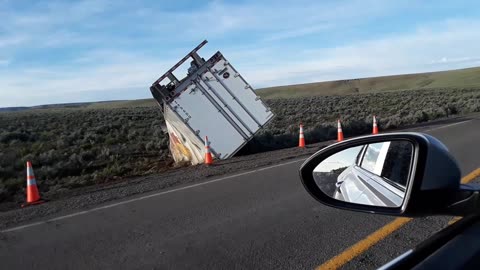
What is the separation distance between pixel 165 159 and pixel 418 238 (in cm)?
1226

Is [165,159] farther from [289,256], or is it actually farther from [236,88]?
[289,256]

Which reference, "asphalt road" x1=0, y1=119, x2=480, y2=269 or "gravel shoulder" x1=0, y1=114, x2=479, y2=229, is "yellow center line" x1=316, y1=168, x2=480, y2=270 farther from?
"gravel shoulder" x1=0, y1=114, x2=479, y2=229

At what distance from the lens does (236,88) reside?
43.0 ft

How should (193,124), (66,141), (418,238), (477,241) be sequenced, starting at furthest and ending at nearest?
(66,141) < (193,124) < (418,238) < (477,241)

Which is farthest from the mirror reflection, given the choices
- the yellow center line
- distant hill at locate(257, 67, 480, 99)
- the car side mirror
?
distant hill at locate(257, 67, 480, 99)

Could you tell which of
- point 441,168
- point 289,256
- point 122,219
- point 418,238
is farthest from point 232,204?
point 441,168

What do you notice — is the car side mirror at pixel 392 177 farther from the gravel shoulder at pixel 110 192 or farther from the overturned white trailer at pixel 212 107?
the overturned white trailer at pixel 212 107

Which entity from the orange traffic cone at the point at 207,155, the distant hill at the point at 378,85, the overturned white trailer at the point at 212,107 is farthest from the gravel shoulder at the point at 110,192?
the distant hill at the point at 378,85

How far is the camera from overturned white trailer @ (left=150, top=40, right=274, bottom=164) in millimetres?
12445

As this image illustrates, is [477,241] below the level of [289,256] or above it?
above

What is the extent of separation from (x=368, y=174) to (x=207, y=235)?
2.77 m

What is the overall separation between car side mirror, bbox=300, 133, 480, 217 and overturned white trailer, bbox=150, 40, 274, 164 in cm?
965

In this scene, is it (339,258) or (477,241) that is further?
(339,258)

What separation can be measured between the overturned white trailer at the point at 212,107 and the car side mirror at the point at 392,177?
9.65 metres
